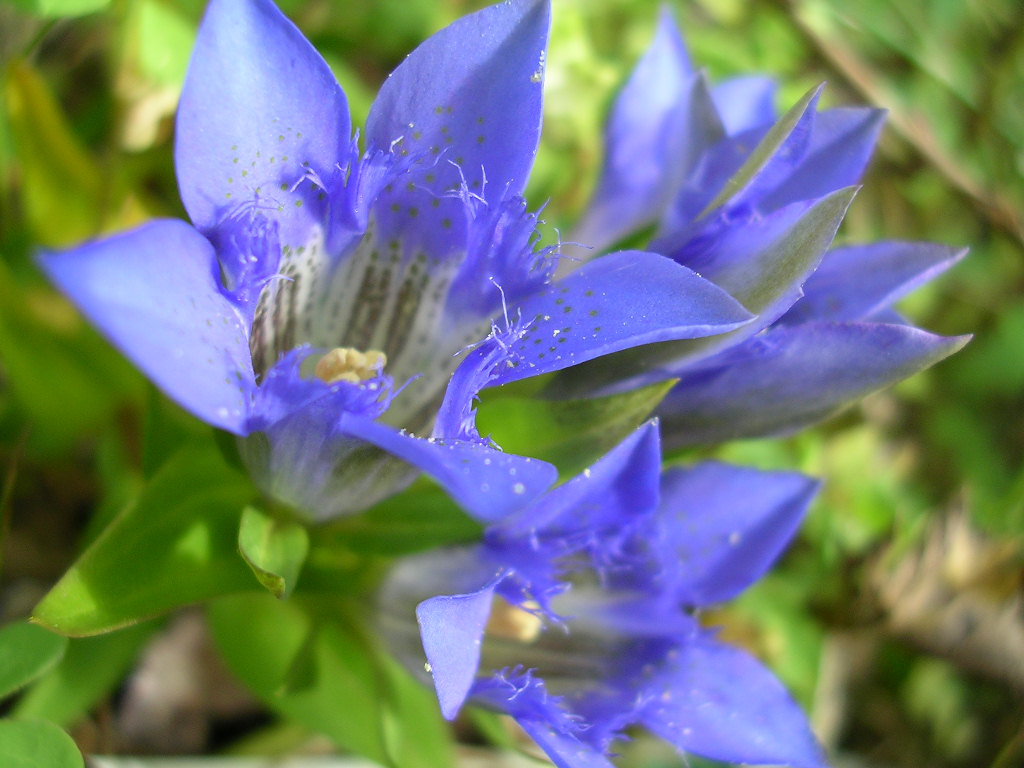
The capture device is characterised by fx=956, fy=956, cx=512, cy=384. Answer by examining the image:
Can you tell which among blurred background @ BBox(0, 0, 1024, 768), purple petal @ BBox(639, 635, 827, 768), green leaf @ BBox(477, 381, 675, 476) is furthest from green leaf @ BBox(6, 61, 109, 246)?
purple petal @ BBox(639, 635, 827, 768)

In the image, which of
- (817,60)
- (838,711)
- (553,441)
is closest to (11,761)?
(553,441)

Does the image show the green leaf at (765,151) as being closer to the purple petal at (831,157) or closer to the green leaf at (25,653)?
the purple petal at (831,157)

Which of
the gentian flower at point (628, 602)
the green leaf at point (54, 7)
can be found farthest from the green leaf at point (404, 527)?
the green leaf at point (54, 7)

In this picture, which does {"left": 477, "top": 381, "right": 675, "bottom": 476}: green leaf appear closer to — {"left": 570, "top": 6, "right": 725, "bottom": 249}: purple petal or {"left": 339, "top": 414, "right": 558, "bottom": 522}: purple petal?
{"left": 339, "top": 414, "right": 558, "bottom": 522}: purple petal

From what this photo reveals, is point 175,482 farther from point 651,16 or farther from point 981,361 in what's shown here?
point 981,361

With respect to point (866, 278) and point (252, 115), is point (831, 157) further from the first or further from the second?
point (252, 115)

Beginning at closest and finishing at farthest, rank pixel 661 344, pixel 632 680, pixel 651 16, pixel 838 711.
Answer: pixel 661 344
pixel 632 680
pixel 838 711
pixel 651 16
